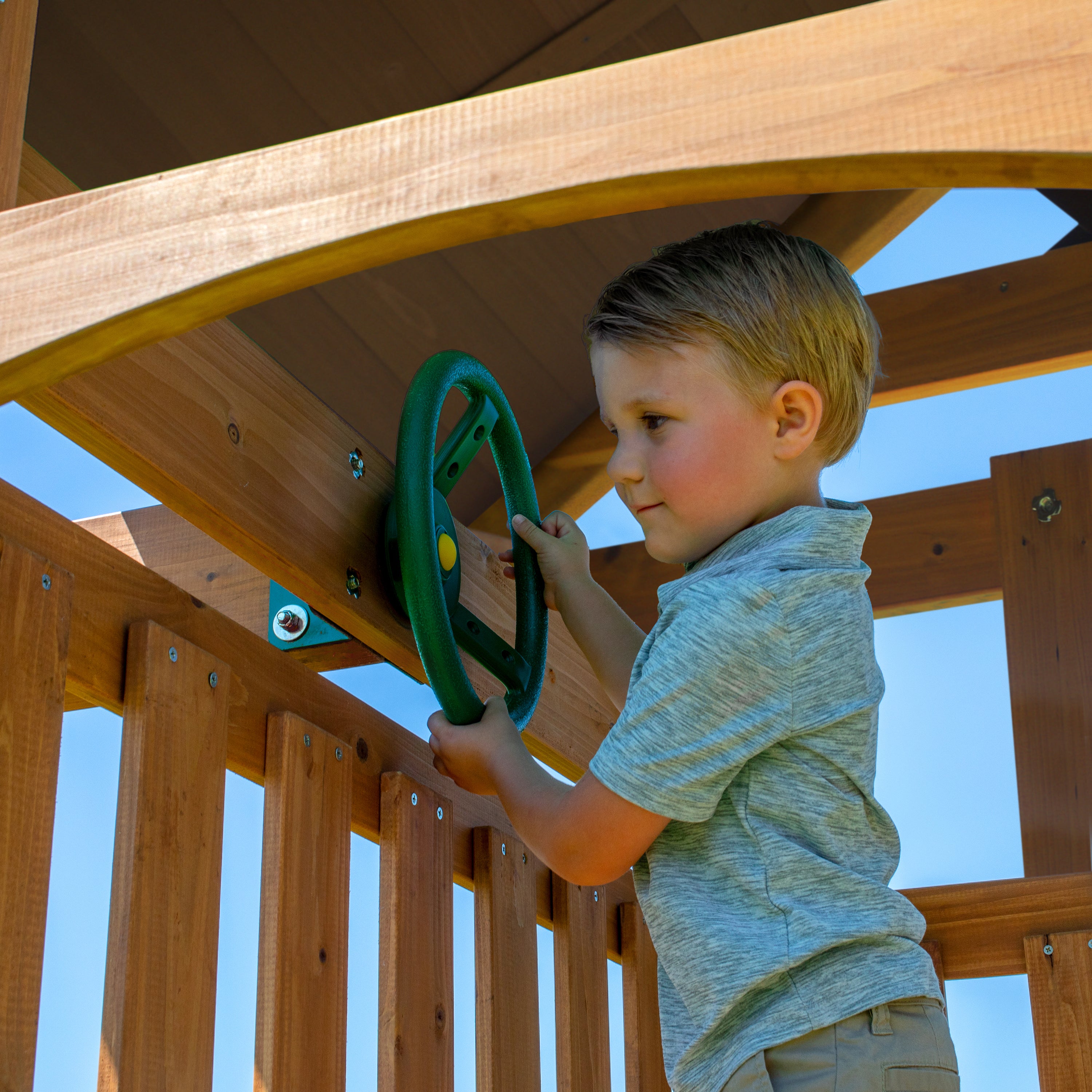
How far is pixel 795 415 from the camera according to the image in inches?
56.5

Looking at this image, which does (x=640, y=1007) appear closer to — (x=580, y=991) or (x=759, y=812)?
(x=580, y=991)

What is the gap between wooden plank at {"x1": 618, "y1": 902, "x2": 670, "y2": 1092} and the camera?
2.17 meters

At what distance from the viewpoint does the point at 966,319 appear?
3.53m

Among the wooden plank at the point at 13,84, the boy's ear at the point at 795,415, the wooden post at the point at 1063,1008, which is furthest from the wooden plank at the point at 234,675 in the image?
the wooden post at the point at 1063,1008

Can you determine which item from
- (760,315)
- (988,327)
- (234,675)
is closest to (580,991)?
(234,675)

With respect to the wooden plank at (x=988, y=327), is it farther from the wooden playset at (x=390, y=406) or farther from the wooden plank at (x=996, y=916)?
the wooden plank at (x=996, y=916)

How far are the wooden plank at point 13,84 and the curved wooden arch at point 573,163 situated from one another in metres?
0.17

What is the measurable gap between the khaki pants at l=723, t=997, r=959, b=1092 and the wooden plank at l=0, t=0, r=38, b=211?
0.89 meters

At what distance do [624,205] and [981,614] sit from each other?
2986 mm

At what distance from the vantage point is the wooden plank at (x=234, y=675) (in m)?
1.26

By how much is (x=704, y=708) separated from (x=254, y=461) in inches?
20.5

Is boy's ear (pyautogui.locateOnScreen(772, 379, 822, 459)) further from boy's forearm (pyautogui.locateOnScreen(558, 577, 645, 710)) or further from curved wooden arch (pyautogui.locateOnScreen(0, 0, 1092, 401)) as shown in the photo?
curved wooden arch (pyautogui.locateOnScreen(0, 0, 1092, 401))

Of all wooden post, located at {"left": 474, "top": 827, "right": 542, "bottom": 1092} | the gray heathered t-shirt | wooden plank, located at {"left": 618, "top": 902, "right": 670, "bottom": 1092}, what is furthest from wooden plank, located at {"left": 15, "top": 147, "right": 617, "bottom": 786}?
wooden plank, located at {"left": 618, "top": 902, "right": 670, "bottom": 1092}

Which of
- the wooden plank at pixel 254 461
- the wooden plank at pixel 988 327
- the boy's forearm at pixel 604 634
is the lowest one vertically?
the boy's forearm at pixel 604 634
